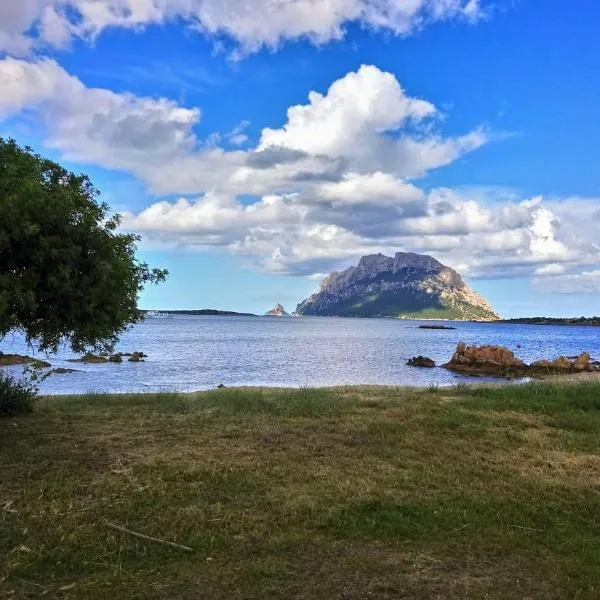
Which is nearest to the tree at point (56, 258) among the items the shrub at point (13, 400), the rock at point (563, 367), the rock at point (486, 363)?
the shrub at point (13, 400)

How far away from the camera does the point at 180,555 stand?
6.91 metres

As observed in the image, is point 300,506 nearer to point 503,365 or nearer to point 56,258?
point 56,258

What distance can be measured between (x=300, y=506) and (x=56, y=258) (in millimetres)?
6002

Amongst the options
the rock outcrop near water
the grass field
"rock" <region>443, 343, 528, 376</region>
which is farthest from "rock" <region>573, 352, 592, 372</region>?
the grass field

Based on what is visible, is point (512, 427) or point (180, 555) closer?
point (180, 555)

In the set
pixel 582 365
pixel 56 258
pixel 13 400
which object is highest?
pixel 56 258

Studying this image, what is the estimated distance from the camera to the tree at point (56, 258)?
32.9 feet

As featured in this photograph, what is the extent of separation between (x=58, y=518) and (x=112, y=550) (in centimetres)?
122

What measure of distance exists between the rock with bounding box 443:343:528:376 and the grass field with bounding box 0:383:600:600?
128 feet

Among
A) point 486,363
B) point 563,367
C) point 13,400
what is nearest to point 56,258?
point 13,400

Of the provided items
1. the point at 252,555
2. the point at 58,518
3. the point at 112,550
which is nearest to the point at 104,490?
the point at 58,518

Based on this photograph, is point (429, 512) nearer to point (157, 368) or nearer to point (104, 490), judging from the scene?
point (104, 490)

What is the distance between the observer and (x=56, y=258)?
10.5m

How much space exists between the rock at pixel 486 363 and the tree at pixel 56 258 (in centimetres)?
4414
